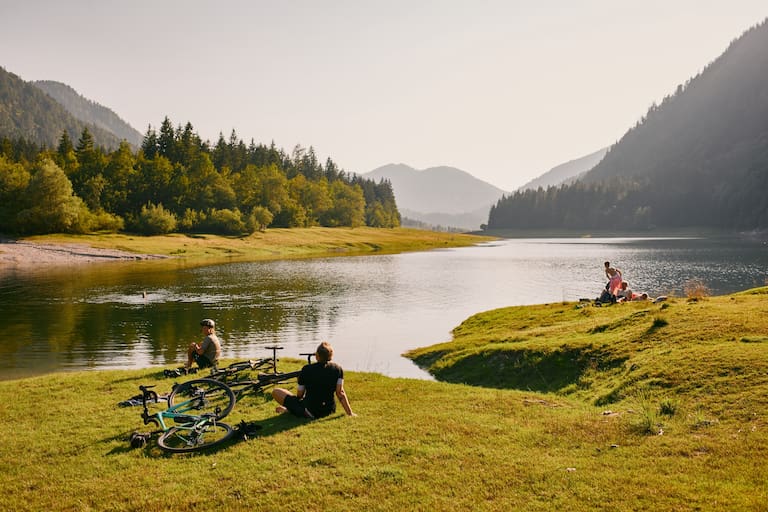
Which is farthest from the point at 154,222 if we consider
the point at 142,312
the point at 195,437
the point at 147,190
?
the point at 195,437

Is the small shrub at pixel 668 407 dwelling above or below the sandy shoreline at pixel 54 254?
below

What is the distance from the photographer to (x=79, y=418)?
47.9 ft

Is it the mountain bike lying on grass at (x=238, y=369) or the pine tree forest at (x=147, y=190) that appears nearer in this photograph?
the mountain bike lying on grass at (x=238, y=369)

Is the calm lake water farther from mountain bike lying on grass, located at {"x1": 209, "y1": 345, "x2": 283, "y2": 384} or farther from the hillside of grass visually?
mountain bike lying on grass, located at {"x1": 209, "y1": 345, "x2": 283, "y2": 384}

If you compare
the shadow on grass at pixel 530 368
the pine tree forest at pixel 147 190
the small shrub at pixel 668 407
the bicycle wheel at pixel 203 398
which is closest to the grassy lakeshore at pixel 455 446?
the small shrub at pixel 668 407

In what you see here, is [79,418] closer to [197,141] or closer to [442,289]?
[442,289]

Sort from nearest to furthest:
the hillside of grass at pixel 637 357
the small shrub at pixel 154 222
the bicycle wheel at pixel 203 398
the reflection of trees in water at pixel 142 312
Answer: the bicycle wheel at pixel 203 398 → the hillside of grass at pixel 637 357 → the reflection of trees in water at pixel 142 312 → the small shrub at pixel 154 222

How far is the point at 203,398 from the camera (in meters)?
14.8

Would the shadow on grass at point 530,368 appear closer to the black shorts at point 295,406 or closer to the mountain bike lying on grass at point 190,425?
the black shorts at point 295,406

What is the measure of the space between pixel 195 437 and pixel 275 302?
39850mm

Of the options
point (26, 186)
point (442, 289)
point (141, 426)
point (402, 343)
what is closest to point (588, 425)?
point (141, 426)

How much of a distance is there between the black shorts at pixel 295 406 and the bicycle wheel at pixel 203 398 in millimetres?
1496

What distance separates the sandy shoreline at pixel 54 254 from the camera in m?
91.8

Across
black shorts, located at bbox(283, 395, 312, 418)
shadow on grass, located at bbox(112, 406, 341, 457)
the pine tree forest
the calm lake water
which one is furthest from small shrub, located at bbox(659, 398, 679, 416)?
the pine tree forest
